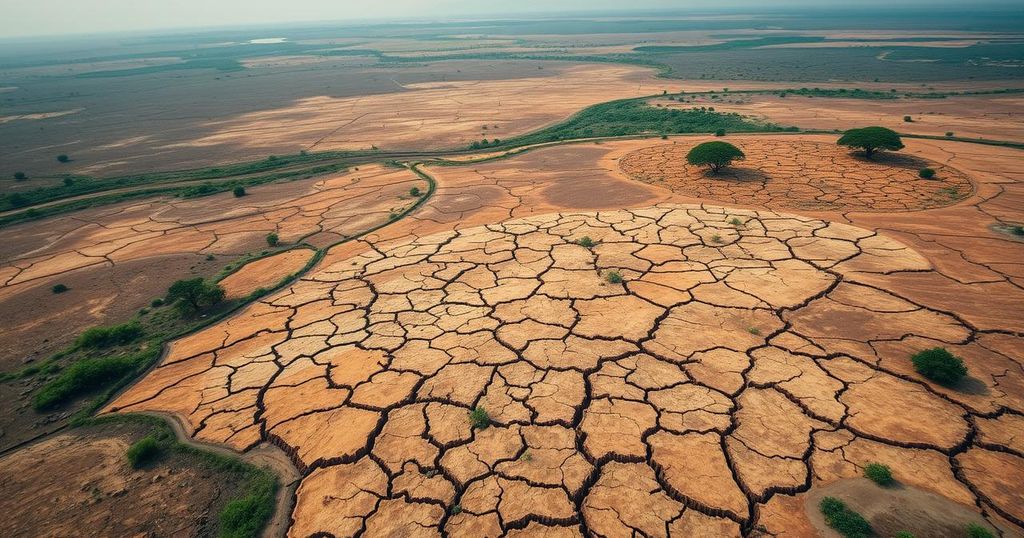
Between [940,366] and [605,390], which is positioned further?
[605,390]

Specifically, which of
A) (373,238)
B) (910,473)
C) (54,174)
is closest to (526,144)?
(373,238)

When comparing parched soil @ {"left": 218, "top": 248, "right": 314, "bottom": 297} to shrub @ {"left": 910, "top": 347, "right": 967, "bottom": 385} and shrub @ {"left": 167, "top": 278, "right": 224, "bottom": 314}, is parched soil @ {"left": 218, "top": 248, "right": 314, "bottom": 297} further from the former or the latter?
shrub @ {"left": 910, "top": 347, "right": 967, "bottom": 385}

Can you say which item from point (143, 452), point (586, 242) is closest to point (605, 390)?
point (586, 242)

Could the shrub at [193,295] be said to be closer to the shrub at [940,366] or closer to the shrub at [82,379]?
the shrub at [82,379]

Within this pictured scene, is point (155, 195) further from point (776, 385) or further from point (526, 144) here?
point (776, 385)

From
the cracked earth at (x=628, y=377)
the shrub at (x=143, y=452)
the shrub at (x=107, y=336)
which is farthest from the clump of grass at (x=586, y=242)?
the shrub at (x=107, y=336)

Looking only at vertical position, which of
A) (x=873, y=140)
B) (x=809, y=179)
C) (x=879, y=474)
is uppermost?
(x=873, y=140)

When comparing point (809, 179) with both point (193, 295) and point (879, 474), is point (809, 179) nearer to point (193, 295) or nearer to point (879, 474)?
point (879, 474)
